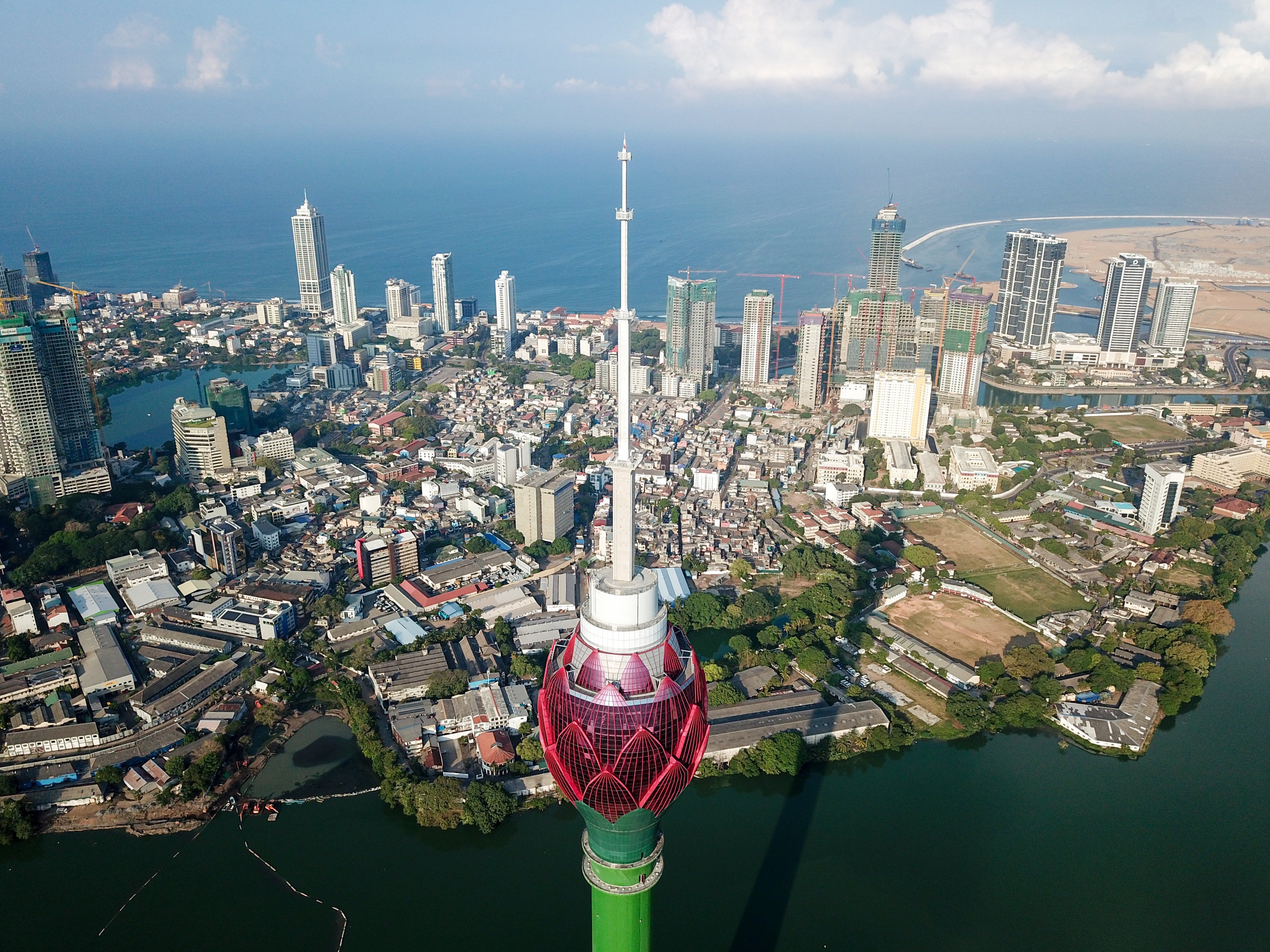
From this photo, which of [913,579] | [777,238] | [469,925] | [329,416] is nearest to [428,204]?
[777,238]

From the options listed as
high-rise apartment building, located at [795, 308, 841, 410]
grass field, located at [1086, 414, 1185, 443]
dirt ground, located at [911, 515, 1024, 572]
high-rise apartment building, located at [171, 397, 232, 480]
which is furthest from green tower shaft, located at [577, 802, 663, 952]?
grass field, located at [1086, 414, 1185, 443]

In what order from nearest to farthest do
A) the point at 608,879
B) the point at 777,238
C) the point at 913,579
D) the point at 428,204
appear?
the point at 608,879
the point at 913,579
the point at 777,238
the point at 428,204

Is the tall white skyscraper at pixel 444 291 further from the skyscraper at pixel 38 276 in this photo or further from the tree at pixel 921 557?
the tree at pixel 921 557

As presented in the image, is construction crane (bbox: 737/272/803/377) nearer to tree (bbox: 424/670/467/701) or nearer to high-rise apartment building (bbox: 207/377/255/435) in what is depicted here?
high-rise apartment building (bbox: 207/377/255/435)

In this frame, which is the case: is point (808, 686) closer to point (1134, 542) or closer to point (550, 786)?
point (550, 786)

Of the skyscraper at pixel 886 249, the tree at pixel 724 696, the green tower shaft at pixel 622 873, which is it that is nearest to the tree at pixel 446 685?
the tree at pixel 724 696

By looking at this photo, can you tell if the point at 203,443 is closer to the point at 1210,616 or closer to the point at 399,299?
the point at 399,299
